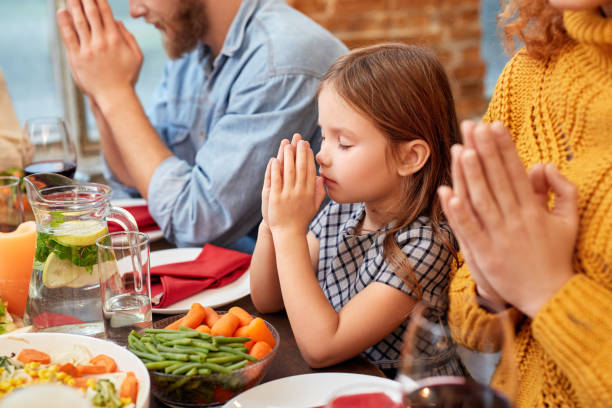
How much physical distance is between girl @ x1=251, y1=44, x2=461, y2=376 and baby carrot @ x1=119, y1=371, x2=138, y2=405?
0.25 m

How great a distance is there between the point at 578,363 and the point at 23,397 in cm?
52

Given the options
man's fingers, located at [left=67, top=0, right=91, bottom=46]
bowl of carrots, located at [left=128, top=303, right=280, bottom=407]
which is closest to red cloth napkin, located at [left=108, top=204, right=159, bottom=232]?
man's fingers, located at [left=67, top=0, right=91, bottom=46]

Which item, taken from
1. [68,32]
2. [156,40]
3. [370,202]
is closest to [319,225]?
[370,202]

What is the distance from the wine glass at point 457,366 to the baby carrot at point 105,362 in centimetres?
38

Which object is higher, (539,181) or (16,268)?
(539,181)

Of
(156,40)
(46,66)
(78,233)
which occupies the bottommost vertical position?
(46,66)

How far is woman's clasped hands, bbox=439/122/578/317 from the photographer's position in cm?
64

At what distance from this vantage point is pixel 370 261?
1.04m

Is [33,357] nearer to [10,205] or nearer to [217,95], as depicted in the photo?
[10,205]

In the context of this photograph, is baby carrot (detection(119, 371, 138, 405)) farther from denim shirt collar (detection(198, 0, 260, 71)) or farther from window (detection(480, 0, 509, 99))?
window (detection(480, 0, 509, 99))

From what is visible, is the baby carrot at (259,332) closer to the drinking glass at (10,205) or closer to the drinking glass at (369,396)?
the drinking glass at (369,396)

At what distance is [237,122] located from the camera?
4.76 feet

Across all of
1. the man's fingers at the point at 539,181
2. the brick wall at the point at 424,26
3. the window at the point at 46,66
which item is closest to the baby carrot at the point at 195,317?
the man's fingers at the point at 539,181

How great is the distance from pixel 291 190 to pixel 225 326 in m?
0.24
